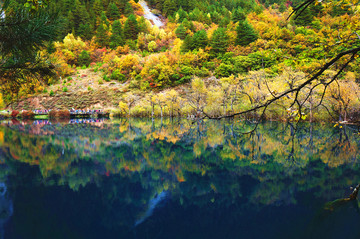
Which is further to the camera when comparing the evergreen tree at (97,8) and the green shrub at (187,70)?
the evergreen tree at (97,8)

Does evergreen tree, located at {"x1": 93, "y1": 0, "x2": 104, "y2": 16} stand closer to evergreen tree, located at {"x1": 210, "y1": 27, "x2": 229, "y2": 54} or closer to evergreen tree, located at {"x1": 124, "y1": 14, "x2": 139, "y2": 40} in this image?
evergreen tree, located at {"x1": 124, "y1": 14, "x2": 139, "y2": 40}

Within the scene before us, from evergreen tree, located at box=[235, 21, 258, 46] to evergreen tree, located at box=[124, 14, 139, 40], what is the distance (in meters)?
33.7

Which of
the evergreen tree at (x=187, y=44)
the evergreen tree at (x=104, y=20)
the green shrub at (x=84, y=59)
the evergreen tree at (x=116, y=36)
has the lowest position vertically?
the green shrub at (x=84, y=59)

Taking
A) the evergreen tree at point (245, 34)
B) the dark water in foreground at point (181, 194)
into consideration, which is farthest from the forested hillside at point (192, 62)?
the dark water in foreground at point (181, 194)

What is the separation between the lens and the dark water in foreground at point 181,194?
144 inches

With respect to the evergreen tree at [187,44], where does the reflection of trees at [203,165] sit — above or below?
below

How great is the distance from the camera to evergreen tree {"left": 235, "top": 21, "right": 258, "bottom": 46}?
48.6 meters

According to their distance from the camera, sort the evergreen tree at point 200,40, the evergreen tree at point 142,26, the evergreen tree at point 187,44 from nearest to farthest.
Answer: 1. the evergreen tree at point 200,40
2. the evergreen tree at point 187,44
3. the evergreen tree at point 142,26

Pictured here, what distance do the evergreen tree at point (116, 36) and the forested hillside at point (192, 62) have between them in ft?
0.92

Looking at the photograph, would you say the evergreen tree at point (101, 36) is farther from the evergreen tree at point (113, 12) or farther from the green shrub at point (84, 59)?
the evergreen tree at point (113, 12)

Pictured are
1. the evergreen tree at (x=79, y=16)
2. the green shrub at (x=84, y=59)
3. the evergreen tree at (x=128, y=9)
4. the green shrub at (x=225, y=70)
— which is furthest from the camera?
the evergreen tree at (x=128, y=9)

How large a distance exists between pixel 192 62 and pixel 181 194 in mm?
45646

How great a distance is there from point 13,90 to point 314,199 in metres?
8.44

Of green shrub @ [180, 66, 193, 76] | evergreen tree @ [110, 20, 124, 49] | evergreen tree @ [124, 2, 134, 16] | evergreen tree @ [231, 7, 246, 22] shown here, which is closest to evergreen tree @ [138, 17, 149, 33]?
evergreen tree @ [110, 20, 124, 49]
